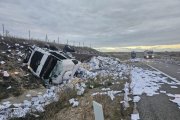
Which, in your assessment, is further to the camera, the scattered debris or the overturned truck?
the overturned truck

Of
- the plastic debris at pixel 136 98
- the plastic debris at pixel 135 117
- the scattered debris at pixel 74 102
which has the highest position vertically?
the plastic debris at pixel 136 98

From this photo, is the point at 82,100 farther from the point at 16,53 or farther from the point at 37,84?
the point at 16,53

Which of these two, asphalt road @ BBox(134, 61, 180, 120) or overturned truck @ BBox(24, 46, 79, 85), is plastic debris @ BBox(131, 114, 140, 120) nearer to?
asphalt road @ BBox(134, 61, 180, 120)

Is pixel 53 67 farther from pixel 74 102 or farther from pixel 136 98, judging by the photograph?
pixel 136 98

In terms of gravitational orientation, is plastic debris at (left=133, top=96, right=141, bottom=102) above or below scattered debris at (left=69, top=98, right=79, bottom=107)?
above

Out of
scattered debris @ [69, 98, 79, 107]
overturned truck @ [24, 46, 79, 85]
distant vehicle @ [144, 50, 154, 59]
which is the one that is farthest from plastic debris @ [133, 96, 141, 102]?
distant vehicle @ [144, 50, 154, 59]

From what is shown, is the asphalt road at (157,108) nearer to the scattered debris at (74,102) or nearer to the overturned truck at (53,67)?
the scattered debris at (74,102)

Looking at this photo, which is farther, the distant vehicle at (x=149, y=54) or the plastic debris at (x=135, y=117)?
the distant vehicle at (x=149, y=54)

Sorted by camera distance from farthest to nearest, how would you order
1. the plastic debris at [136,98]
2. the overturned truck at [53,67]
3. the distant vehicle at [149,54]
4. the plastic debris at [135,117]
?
the distant vehicle at [149,54] → the overturned truck at [53,67] → the plastic debris at [136,98] → the plastic debris at [135,117]

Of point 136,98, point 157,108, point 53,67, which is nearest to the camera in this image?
point 157,108

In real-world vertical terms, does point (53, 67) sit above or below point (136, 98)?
above

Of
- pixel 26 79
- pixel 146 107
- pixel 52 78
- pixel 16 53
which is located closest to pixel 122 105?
pixel 146 107

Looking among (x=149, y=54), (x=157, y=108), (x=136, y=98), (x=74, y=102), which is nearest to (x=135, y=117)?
(x=157, y=108)

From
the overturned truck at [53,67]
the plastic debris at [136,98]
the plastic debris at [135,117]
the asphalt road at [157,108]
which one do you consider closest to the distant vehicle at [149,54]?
the overturned truck at [53,67]
